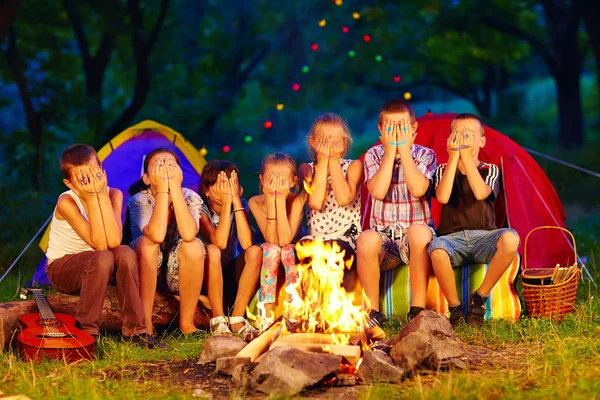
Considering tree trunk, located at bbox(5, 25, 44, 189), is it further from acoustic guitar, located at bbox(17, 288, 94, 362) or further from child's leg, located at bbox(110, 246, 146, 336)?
acoustic guitar, located at bbox(17, 288, 94, 362)

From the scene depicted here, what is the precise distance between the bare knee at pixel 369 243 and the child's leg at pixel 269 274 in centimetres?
56

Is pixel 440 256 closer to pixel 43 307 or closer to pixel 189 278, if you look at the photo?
pixel 189 278

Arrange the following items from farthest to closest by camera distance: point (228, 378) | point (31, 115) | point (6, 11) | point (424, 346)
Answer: point (31, 115) < point (6, 11) < point (228, 378) < point (424, 346)

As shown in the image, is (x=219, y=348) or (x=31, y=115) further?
(x=31, y=115)

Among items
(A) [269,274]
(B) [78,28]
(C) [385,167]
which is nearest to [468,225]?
(C) [385,167]

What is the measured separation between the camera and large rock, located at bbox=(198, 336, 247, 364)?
4645mm

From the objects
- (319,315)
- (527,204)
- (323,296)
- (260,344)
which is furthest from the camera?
(527,204)

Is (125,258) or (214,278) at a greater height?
(125,258)

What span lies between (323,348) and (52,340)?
153cm

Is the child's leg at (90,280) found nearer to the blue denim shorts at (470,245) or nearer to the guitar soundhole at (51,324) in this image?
the guitar soundhole at (51,324)

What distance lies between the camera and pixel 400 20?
20.3m

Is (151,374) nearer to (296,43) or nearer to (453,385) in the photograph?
(453,385)

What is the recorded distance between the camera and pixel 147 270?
541 centimetres

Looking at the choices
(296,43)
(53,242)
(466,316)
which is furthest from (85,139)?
(296,43)
